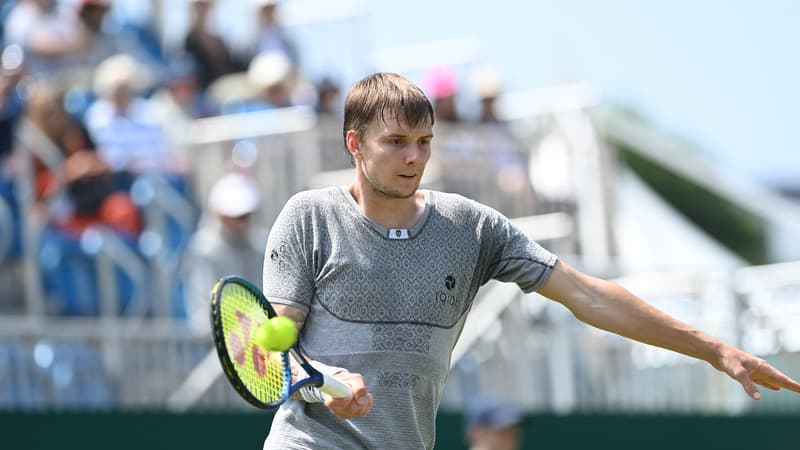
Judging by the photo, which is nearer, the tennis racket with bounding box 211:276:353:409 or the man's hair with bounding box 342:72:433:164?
the tennis racket with bounding box 211:276:353:409

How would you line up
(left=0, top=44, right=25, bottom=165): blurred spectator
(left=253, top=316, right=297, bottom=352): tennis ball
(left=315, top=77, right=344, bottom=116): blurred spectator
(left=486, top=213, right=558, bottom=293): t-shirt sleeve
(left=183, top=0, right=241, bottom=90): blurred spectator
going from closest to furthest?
(left=253, top=316, right=297, bottom=352): tennis ball, (left=486, top=213, right=558, bottom=293): t-shirt sleeve, (left=0, top=44, right=25, bottom=165): blurred spectator, (left=315, top=77, right=344, bottom=116): blurred spectator, (left=183, top=0, right=241, bottom=90): blurred spectator

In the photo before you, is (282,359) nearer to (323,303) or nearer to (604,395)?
(323,303)

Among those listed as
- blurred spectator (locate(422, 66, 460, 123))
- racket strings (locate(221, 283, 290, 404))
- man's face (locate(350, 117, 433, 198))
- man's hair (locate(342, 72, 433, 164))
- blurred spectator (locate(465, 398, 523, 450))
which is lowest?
blurred spectator (locate(465, 398, 523, 450))

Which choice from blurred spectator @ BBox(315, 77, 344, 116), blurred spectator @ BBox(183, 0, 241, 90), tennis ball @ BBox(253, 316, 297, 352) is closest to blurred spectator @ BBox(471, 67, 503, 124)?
blurred spectator @ BBox(315, 77, 344, 116)

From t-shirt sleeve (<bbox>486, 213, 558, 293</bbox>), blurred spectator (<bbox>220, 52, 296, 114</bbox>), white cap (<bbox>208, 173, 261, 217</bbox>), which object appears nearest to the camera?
t-shirt sleeve (<bbox>486, 213, 558, 293</bbox>)

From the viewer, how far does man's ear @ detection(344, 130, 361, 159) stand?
4859 millimetres

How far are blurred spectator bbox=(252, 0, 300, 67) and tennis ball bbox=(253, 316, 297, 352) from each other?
10.1 m

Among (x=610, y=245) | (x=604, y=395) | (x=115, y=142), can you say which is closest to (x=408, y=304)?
(x=115, y=142)

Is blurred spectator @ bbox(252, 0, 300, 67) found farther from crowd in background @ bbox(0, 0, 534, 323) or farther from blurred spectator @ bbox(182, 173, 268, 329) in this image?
blurred spectator @ bbox(182, 173, 268, 329)

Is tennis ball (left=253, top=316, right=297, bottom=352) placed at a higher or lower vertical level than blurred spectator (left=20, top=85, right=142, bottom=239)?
higher

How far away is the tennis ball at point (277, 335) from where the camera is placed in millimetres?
4250

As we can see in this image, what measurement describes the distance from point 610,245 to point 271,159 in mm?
4129

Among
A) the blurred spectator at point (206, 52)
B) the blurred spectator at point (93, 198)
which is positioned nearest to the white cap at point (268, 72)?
the blurred spectator at point (206, 52)

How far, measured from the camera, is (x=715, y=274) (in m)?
12.7
